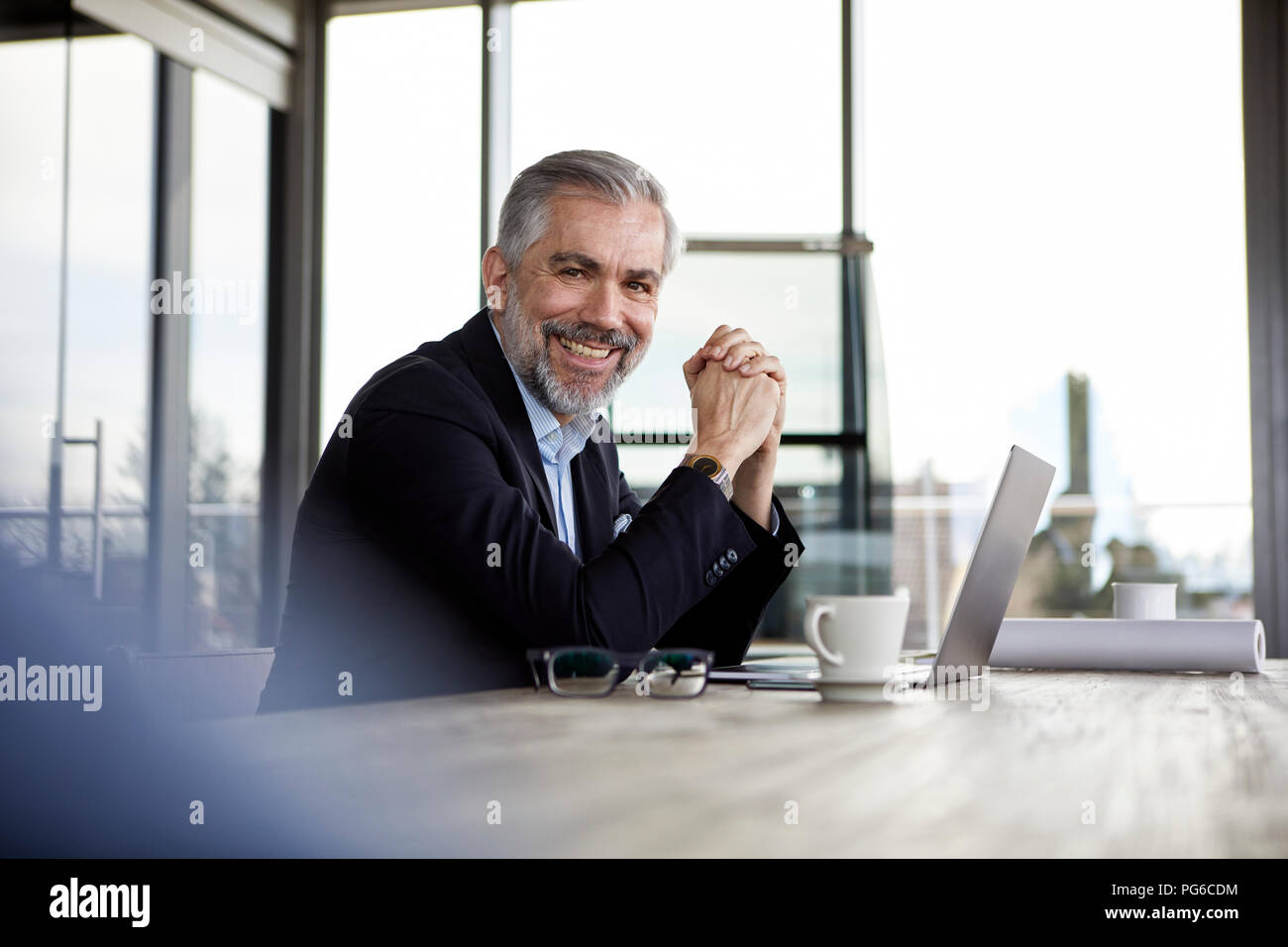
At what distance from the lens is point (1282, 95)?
3.78 meters

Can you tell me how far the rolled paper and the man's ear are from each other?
94cm

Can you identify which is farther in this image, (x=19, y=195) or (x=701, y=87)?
(x=701, y=87)

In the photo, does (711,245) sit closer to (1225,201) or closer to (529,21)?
(529,21)

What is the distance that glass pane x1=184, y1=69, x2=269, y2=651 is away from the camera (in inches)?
155

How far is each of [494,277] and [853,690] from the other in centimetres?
105

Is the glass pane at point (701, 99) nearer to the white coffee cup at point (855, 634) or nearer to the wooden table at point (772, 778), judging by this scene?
the white coffee cup at point (855, 634)

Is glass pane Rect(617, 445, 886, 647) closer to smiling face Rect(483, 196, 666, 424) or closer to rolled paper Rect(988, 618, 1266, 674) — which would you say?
smiling face Rect(483, 196, 666, 424)

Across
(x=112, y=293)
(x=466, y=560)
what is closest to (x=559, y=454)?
(x=466, y=560)

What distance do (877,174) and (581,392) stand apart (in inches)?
105

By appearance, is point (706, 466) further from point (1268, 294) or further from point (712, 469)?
point (1268, 294)

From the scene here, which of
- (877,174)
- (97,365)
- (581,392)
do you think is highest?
(877,174)

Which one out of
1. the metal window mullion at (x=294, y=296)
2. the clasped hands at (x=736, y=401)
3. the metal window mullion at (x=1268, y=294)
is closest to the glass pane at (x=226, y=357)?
the metal window mullion at (x=294, y=296)

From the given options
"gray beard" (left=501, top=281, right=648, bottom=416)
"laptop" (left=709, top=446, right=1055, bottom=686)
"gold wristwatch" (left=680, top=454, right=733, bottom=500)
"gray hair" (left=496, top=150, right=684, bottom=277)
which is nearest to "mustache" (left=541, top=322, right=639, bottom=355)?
"gray beard" (left=501, top=281, right=648, bottom=416)
